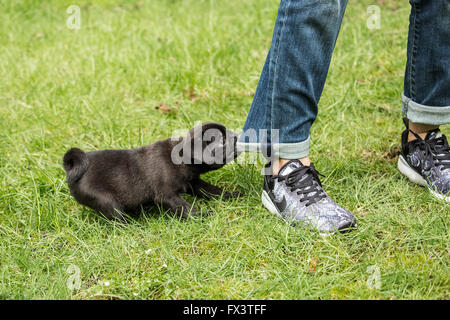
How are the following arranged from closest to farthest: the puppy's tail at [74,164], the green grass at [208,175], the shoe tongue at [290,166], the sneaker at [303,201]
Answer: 1. the green grass at [208,175]
2. the sneaker at [303,201]
3. the shoe tongue at [290,166]
4. the puppy's tail at [74,164]

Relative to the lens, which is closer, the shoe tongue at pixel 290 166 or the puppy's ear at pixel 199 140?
the shoe tongue at pixel 290 166

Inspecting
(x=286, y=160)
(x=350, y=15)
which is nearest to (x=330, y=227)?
(x=286, y=160)

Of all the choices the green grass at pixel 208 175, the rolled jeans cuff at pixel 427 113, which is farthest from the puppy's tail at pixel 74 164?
the rolled jeans cuff at pixel 427 113

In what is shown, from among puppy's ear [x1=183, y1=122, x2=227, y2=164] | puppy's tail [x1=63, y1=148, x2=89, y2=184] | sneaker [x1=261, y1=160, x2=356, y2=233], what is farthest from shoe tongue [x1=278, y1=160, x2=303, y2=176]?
puppy's tail [x1=63, y1=148, x2=89, y2=184]

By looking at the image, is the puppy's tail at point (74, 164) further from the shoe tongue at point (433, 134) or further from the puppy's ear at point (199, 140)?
the shoe tongue at point (433, 134)

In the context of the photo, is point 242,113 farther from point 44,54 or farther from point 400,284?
point 44,54

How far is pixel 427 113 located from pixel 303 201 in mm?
875

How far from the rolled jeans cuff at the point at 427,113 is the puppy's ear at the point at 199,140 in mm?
1114

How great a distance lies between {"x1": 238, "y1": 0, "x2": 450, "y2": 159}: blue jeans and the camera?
2.15 meters

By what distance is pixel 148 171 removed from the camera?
274 cm

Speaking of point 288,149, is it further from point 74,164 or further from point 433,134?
point 74,164

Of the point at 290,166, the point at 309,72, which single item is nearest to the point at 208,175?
the point at 290,166

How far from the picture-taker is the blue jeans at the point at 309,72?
2.15 metres
